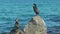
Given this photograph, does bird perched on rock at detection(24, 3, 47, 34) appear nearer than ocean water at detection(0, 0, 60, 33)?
Yes

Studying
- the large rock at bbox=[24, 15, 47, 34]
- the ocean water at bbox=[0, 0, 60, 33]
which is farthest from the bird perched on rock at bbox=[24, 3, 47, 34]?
the ocean water at bbox=[0, 0, 60, 33]

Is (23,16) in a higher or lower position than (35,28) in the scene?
lower

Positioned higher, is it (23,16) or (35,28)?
(35,28)

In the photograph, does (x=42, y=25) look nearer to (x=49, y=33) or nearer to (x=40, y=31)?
(x=40, y=31)

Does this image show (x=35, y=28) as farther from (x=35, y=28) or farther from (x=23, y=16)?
(x=23, y=16)

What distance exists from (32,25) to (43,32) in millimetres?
426

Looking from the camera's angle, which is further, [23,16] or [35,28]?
[23,16]

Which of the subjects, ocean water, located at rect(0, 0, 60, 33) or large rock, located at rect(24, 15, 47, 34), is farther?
ocean water, located at rect(0, 0, 60, 33)

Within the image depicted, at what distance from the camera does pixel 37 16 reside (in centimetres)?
1049

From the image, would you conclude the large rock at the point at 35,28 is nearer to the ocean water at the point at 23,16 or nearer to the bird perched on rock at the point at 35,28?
the bird perched on rock at the point at 35,28

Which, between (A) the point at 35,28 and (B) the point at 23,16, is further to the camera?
(B) the point at 23,16

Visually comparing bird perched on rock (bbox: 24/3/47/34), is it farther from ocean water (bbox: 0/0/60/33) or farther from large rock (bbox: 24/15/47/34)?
ocean water (bbox: 0/0/60/33)

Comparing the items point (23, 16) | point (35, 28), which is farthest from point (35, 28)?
point (23, 16)

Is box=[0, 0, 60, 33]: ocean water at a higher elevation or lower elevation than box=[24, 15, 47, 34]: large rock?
lower
